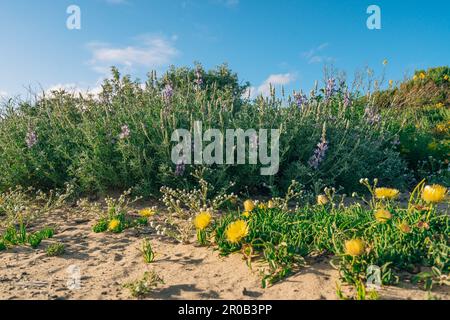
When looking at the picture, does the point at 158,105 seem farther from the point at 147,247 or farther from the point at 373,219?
the point at 373,219

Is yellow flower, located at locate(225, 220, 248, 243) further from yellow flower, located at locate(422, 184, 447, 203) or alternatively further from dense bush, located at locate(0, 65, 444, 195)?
dense bush, located at locate(0, 65, 444, 195)

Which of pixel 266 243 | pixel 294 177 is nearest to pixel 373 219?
pixel 266 243

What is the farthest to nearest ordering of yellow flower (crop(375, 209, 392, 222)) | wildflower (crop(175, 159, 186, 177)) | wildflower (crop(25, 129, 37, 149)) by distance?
wildflower (crop(25, 129, 37, 149)) → wildflower (crop(175, 159, 186, 177)) → yellow flower (crop(375, 209, 392, 222))

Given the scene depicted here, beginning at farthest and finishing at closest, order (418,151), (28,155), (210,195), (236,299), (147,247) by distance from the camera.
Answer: (418,151), (28,155), (210,195), (147,247), (236,299)

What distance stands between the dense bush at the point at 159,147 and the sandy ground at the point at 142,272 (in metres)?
1.28

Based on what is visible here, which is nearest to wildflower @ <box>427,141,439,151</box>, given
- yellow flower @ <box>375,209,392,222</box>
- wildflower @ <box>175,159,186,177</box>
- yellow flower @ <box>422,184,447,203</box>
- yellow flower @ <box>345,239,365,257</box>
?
wildflower @ <box>175,159,186,177</box>

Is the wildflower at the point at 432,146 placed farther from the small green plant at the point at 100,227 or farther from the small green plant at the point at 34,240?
the small green plant at the point at 34,240

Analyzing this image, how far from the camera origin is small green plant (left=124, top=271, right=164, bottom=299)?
2695 millimetres

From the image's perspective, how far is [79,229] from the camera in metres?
4.30

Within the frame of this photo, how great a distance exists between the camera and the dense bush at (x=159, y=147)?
16.5ft

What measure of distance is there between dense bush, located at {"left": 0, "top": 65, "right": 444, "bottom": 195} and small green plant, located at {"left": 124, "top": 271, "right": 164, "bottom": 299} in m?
1.99

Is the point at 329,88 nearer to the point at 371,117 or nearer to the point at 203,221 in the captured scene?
the point at 371,117

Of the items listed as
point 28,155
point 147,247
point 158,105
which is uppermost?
point 158,105

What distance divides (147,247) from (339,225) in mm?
1437
